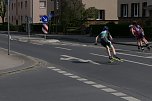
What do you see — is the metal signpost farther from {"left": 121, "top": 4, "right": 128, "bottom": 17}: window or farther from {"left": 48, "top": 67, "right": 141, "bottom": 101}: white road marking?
{"left": 48, "top": 67, "right": 141, "bottom": 101}: white road marking

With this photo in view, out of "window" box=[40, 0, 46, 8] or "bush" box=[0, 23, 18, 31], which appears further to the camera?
"bush" box=[0, 23, 18, 31]

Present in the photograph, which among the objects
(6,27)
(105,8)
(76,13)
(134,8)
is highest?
(105,8)

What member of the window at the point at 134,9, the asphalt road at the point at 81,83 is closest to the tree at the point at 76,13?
the window at the point at 134,9

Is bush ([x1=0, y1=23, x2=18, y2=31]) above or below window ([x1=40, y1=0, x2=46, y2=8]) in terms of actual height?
below

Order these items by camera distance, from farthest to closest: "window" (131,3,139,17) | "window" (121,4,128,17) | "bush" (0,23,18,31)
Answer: "bush" (0,23,18,31), "window" (121,4,128,17), "window" (131,3,139,17)

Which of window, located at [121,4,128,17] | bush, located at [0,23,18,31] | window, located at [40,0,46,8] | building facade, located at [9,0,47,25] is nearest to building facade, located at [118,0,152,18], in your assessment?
window, located at [121,4,128,17]

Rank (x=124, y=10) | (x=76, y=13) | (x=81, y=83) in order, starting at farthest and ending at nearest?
(x=76, y=13) < (x=124, y=10) < (x=81, y=83)

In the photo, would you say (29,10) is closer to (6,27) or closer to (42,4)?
(42,4)

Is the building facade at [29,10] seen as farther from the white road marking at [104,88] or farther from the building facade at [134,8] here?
the white road marking at [104,88]

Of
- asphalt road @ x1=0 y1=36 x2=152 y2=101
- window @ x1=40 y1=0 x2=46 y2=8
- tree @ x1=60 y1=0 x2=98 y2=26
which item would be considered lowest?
asphalt road @ x1=0 y1=36 x2=152 y2=101

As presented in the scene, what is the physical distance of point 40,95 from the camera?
11.3 m

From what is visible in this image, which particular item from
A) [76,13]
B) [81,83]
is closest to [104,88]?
[81,83]

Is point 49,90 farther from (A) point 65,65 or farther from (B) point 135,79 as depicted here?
(A) point 65,65

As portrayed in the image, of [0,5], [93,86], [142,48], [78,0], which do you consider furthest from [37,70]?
[0,5]
